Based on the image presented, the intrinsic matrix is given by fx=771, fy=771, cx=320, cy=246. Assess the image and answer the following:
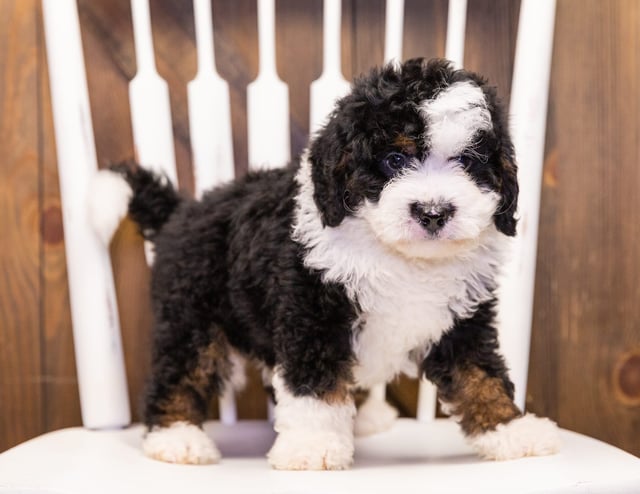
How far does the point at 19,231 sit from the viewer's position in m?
1.76

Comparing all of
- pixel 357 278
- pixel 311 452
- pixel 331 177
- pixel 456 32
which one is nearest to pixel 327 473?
pixel 311 452

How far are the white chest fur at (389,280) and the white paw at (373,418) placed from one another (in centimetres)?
31

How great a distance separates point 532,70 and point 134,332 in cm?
104

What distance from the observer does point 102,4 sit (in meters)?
1.73

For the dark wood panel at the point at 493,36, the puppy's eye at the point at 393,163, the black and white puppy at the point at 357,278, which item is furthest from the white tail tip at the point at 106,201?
the dark wood panel at the point at 493,36

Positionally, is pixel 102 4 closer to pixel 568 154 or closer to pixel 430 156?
pixel 430 156

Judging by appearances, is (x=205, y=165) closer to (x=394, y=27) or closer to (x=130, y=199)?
(x=130, y=199)

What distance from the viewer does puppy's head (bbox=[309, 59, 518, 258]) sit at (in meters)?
1.07

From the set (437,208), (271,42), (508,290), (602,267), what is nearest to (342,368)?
(437,208)

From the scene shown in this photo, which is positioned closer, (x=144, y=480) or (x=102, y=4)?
(x=144, y=480)

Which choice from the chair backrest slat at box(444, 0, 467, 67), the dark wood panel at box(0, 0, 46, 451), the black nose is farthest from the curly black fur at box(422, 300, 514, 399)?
the dark wood panel at box(0, 0, 46, 451)

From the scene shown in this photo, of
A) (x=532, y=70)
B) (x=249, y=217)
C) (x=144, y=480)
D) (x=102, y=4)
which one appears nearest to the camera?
(x=144, y=480)

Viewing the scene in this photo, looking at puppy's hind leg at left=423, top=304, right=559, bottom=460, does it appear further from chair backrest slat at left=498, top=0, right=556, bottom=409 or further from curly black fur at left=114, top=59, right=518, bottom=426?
chair backrest slat at left=498, top=0, right=556, bottom=409

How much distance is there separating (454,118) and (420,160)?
75mm
